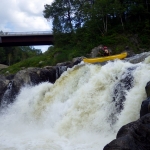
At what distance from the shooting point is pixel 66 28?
29688 millimetres

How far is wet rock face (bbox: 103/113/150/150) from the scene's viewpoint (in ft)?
17.9

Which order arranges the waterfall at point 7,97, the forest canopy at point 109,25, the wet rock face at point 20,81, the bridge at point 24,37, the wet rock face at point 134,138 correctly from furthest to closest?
1. the bridge at point 24,37
2. the forest canopy at point 109,25
3. the wet rock face at point 20,81
4. the waterfall at point 7,97
5. the wet rock face at point 134,138

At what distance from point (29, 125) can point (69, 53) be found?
13.9 m

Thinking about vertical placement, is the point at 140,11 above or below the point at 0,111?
above

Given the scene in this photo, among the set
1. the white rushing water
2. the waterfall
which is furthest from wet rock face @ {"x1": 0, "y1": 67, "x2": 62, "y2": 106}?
the white rushing water

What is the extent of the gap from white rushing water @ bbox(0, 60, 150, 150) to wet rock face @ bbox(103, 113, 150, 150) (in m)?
2.41

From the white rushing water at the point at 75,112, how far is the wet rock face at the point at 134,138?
241 cm

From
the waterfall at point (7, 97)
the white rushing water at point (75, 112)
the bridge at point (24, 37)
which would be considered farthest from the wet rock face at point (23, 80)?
the bridge at point (24, 37)

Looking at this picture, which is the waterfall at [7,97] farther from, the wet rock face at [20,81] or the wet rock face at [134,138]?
the wet rock face at [134,138]

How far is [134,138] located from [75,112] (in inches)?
210

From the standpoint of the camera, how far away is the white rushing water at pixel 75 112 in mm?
9164

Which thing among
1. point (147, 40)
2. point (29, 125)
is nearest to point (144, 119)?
point (29, 125)

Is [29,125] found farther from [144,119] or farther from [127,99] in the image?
[144,119]

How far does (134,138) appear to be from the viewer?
5793 mm
